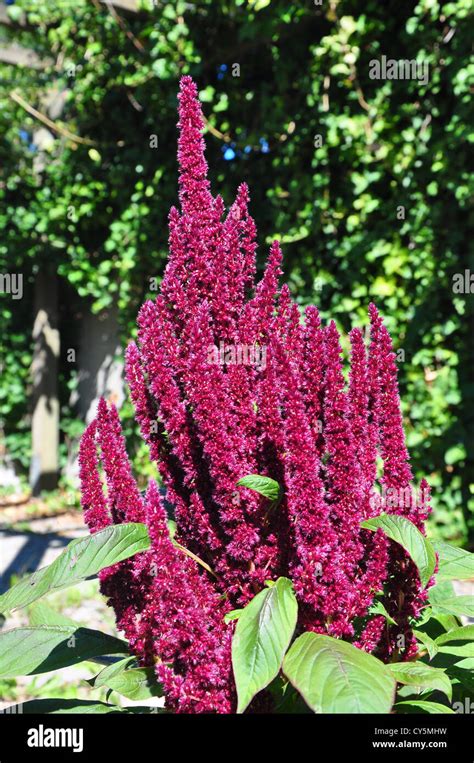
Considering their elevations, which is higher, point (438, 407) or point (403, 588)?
point (438, 407)

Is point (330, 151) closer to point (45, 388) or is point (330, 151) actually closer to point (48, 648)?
point (48, 648)

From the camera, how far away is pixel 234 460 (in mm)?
1024

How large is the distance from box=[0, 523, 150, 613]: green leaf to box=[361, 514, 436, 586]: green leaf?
0.36m

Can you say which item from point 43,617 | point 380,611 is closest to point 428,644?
point 380,611

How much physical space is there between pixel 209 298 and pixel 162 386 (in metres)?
0.17

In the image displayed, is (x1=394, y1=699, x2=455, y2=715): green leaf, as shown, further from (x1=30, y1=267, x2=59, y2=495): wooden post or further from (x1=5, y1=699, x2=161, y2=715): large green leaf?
(x1=30, y1=267, x2=59, y2=495): wooden post

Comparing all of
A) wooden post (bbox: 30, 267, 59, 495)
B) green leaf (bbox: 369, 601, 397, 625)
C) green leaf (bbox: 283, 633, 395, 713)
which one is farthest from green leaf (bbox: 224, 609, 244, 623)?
wooden post (bbox: 30, 267, 59, 495)

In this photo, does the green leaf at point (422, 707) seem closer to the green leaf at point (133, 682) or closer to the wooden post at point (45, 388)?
the green leaf at point (133, 682)

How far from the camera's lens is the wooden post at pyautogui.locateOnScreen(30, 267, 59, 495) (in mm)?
7191

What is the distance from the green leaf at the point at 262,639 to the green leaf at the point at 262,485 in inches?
5.4
